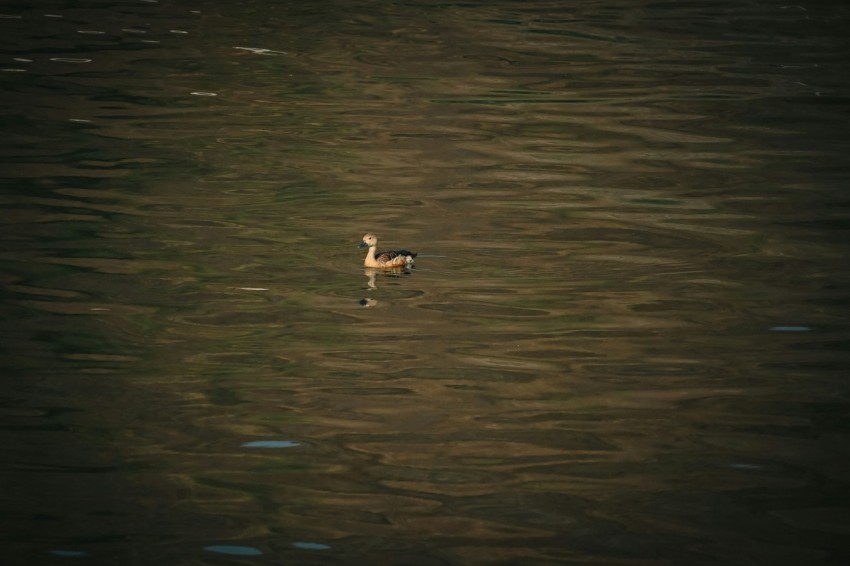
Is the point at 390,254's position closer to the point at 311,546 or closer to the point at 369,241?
the point at 369,241

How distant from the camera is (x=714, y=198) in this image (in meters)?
15.8

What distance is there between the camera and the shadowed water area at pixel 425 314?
8016mm

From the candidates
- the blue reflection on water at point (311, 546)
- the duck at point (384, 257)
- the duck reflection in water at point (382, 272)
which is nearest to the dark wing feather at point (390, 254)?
the duck at point (384, 257)

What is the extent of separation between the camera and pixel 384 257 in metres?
12.8

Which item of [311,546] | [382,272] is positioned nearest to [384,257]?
[382,272]

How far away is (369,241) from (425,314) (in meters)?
1.47

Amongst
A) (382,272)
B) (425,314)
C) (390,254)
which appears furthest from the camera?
(382,272)

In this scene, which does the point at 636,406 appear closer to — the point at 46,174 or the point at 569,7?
the point at 46,174

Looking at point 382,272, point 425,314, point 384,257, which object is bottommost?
point 425,314

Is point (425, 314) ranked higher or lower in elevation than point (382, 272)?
lower

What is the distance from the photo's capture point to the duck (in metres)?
12.7

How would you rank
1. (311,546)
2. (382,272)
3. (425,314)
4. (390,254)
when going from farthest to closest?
(382,272), (390,254), (425,314), (311,546)

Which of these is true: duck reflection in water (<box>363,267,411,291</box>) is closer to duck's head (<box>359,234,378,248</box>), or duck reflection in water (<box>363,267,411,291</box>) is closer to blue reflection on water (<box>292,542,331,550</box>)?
duck's head (<box>359,234,378,248</box>)

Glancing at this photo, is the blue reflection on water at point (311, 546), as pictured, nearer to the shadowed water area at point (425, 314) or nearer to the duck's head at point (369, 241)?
the shadowed water area at point (425, 314)
